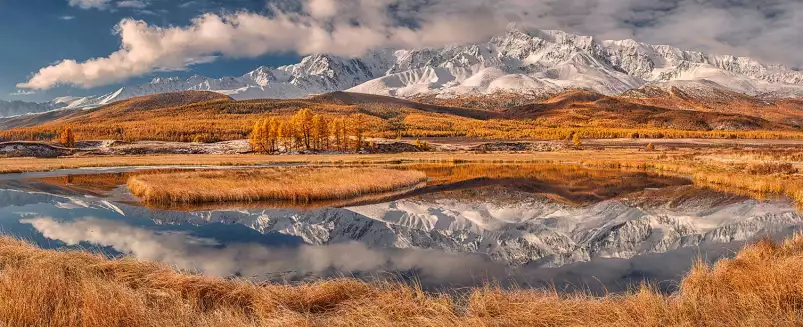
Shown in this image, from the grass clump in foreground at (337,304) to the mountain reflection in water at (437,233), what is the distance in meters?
3.94

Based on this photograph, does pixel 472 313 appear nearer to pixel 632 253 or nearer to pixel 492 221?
pixel 632 253

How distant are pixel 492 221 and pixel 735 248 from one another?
12.1 metres

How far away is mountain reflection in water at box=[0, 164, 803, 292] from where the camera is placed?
17.0 meters

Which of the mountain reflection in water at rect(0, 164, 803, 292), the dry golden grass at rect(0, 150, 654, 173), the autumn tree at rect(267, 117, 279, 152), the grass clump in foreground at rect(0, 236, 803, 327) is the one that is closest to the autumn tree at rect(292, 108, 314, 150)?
the autumn tree at rect(267, 117, 279, 152)

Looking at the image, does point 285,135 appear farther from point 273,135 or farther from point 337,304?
point 337,304

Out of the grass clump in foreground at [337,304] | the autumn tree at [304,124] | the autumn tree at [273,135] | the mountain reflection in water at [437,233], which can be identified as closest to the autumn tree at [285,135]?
the autumn tree at [273,135]

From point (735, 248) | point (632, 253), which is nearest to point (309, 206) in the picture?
point (632, 253)

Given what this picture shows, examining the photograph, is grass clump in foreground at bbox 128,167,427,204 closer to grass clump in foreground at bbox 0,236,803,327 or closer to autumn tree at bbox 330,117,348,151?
grass clump in foreground at bbox 0,236,803,327

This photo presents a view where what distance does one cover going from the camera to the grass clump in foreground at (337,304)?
28.7ft

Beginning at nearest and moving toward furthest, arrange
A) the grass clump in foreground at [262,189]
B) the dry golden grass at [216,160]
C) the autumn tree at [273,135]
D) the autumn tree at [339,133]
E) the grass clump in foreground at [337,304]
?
the grass clump in foreground at [337,304]
the grass clump in foreground at [262,189]
the dry golden grass at [216,160]
the autumn tree at [273,135]
the autumn tree at [339,133]

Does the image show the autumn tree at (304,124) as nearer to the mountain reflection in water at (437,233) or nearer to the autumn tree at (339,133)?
the autumn tree at (339,133)

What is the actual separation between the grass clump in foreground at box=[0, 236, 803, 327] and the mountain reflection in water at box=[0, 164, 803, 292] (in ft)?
12.9

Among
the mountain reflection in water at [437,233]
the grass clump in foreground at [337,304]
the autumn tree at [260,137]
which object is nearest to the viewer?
the grass clump in foreground at [337,304]

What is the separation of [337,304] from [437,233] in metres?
14.5
